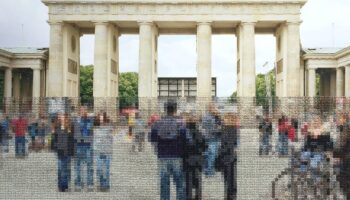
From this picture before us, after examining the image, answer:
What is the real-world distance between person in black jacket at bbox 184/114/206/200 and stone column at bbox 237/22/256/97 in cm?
5060

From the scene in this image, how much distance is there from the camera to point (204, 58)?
62.2 m

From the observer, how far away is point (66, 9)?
61.2m

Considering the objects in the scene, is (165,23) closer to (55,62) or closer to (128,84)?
(55,62)

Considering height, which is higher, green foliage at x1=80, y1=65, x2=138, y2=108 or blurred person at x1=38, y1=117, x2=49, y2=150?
green foliage at x1=80, y1=65, x2=138, y2=108

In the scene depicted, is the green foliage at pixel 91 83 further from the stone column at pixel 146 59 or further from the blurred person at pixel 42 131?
the blurred person at pixel 42 131

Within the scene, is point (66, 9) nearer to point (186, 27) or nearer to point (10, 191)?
point (186, 27)

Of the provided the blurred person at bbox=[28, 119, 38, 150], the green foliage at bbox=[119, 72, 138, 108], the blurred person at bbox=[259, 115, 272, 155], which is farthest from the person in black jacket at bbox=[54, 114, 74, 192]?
the green foliage at bbox=[119, 72, 138, 108]

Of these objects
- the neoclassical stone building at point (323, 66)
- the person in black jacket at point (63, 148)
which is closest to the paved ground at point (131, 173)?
the person in black jacket at point (63, 148)

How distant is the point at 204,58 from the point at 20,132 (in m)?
51.9

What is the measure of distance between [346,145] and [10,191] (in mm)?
6193

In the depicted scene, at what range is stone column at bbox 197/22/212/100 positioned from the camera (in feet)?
203

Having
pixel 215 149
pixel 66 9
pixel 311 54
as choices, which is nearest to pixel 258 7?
pixel 311 54

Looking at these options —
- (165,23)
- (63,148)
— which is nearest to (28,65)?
(165,23)

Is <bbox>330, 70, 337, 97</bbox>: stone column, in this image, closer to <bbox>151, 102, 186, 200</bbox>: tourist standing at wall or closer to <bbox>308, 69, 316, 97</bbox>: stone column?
<bbox>308, 69, 316, 97</bbox>: stone column
